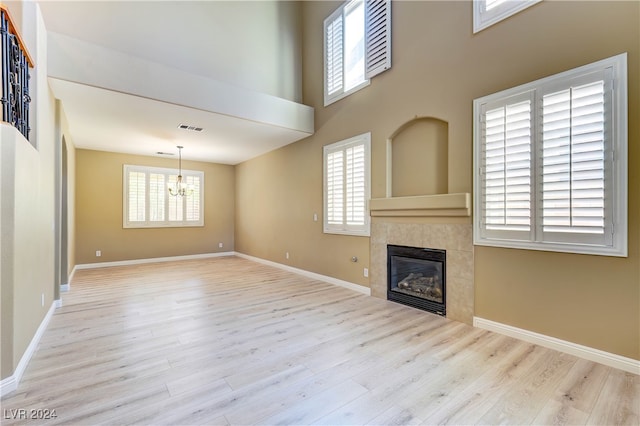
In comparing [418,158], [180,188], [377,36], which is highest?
[377,36]

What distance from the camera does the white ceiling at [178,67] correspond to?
391 centimetres

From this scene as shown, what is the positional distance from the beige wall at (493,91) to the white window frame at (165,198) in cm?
413

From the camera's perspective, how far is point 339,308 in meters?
3.94

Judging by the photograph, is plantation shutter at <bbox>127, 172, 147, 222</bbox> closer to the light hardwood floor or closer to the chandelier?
the chandelier

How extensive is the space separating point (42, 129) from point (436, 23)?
15.6 ft

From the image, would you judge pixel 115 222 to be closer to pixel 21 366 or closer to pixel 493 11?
pixel 21 366

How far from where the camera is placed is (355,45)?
491 cm

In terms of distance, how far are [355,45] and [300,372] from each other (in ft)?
16.0

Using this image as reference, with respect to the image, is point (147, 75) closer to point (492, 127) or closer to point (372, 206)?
point (372, 206)

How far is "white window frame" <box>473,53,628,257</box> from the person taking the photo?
2391mm

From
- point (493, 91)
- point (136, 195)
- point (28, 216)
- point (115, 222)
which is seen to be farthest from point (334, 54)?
point (115, 222)

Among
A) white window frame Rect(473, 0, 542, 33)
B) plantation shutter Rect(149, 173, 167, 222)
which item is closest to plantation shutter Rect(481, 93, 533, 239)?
white window frame Rect(473, 0, 542, 33)

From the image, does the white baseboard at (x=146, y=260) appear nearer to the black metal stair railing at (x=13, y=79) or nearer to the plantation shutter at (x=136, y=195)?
the plantation shutter at (x=136, y=195)

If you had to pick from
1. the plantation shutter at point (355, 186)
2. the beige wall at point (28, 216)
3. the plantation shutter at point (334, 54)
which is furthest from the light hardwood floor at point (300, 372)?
the plantation shutter at point (334, 54)
